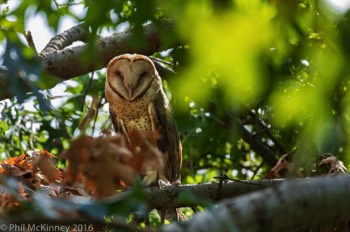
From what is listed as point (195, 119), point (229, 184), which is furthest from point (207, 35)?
point (195, 119)

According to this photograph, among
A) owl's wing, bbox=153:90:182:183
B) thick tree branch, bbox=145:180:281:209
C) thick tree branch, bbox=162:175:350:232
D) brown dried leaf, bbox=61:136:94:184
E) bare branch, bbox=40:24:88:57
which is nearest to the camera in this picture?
thick tree branch, bbox=162:175:350:232

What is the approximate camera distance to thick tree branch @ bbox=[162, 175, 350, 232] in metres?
2.15

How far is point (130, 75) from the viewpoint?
21.2 feet

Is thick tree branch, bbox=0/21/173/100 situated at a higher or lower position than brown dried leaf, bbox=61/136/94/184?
higher

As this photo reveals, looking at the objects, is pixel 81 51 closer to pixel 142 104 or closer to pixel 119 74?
pixel 142 104

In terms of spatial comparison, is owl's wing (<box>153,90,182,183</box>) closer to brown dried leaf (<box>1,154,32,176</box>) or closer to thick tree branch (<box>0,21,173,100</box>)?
thick tree branch (<box>0,21,173,100</box>)

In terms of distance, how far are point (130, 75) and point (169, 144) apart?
73 centimetres

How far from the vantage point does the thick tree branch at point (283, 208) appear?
2154 mm

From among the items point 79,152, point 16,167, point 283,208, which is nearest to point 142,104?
point 16,167

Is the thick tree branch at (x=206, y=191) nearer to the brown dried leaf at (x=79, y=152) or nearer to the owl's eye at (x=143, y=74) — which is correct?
the brown dried leaf at (x=79, y=152)

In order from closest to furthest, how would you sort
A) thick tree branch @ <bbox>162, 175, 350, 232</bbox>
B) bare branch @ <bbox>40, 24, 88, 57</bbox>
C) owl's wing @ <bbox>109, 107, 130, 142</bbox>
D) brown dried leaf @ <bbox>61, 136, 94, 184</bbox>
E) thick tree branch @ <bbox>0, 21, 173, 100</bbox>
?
1. thick tree branch @ <bbox>162, 175, 350, 232</bbox>
2. brown dried leaf @ <bbox>61, 136, 94, 184</bbox>
3. thick tree branch @ <bbox>0, 21, 173, 100</bbox>
4. bare branch @ <bbox>40, 24, 88, 57</bbox>
5. owl's wing @ <bbox>109, 107, 130, 142</bbox>

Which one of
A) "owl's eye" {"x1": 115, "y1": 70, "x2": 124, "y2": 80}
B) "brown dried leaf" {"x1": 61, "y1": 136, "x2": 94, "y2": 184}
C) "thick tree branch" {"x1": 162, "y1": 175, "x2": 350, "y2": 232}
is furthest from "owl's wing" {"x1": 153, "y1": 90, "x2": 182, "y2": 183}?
"thick tree branch" {"x1": 162, "y1": 175, "x2": 350, "y2": 232}

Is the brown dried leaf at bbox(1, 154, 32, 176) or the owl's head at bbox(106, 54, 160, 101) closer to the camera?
the brown dried leaf at bbox(1, 154, 32, 176)

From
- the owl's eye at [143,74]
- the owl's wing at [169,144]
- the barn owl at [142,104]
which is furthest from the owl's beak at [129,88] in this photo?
the owl's wing at [169,144]
